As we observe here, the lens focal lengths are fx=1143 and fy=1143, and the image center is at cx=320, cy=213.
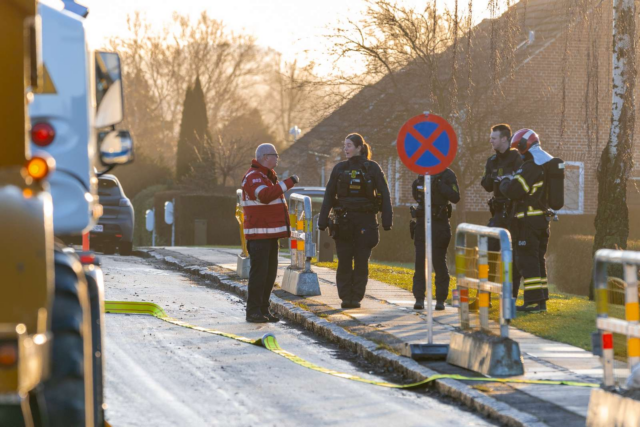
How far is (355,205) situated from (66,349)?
836 cm

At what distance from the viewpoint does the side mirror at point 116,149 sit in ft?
23.1

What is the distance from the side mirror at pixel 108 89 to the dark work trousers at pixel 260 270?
5494 mm

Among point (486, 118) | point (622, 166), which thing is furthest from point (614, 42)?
point (486, 118)

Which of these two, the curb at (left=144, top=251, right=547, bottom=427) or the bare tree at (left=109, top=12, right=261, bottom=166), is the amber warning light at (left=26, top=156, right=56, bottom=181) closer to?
the curb at (left=144, top=251, right=547, bottom=427)

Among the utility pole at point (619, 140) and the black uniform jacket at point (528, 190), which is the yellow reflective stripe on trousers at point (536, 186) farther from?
the utility pole at point (619, 140)

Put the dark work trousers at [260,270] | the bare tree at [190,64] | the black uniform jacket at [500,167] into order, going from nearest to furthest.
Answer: the dark work trousers at [260,270] → the black uniform jacket at [500,167] → the bare tree at [190,64]

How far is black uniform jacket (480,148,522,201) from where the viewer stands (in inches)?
510

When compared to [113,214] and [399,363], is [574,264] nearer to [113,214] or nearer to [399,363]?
[113,214]

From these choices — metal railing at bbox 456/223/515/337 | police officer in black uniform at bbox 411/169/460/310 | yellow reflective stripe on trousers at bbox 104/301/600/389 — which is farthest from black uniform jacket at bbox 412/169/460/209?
metal railing at bbox 456/223/515/337

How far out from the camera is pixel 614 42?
54.6 feet

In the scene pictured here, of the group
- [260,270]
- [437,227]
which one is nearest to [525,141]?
[437,227]

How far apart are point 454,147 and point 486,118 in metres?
18.1

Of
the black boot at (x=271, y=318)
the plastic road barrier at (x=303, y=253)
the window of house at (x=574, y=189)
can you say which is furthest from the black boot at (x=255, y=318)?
the window of house at (x=574, y=189)

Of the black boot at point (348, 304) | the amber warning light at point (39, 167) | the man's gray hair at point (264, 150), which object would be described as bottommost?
the black boot at point (348, 304)
